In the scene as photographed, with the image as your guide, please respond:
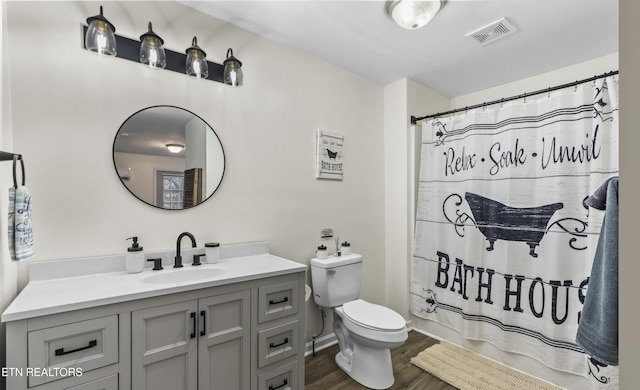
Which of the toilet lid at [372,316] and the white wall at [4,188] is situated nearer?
the white wall at [4,188]

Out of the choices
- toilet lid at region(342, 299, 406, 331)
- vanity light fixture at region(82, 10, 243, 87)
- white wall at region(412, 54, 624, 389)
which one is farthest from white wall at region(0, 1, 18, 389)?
white wall at region(412, 54, 624, 389)

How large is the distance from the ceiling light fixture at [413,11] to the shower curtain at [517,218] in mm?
1002

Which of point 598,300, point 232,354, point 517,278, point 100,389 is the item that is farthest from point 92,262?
point 517,278

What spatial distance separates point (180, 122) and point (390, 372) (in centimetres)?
213

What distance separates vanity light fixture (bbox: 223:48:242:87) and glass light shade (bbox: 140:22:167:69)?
0.37 m

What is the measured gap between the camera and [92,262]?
4.88 feet

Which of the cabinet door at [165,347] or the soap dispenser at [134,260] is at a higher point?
the soap dispenser at [134,260]

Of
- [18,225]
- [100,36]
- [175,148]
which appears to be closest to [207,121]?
[175,148]

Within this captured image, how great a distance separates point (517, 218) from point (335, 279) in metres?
1.43

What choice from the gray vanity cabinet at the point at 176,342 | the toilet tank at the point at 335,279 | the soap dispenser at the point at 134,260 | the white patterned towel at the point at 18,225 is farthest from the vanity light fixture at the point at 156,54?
the toilet tank at the point at 335,279

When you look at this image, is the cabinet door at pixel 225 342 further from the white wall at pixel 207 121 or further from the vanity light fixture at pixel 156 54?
the vanity light fixture at pixel 156 54

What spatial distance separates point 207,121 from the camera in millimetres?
1874

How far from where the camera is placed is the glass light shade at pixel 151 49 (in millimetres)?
1545

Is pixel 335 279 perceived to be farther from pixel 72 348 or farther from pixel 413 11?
pixel 413 11
